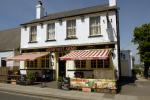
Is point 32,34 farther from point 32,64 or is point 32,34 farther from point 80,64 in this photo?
point 80,64

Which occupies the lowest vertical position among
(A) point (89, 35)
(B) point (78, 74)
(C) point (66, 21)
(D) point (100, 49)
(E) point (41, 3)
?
(B) point (78, 74)

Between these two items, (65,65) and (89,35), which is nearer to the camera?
(89,35)

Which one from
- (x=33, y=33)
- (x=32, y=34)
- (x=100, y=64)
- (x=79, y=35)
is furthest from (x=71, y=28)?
(x=32, y=34)

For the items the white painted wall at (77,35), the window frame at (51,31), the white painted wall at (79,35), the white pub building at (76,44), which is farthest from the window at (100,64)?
the window frame at (51,31)

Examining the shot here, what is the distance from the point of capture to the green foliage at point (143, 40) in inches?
1062

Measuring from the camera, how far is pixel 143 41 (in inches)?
1081

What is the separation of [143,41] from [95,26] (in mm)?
9096

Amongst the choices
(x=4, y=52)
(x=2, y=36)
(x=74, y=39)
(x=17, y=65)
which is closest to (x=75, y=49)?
(x=74, y=39)

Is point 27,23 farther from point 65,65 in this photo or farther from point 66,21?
point 65,65

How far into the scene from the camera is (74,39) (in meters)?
21.9

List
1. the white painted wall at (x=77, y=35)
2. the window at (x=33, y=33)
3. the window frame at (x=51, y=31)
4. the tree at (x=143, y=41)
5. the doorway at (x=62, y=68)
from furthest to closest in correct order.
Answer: the tree at (x=143, y=41)
the window at (x=33, y=33)
the window frame at (x=51, y=31)
the doorway at (x=62, y=68)
the white painted wall at (x=77, y=35)

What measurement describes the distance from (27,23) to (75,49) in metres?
7.23

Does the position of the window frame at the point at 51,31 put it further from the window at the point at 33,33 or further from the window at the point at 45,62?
the window at the point at 45,62

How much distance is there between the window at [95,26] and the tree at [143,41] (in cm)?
878
